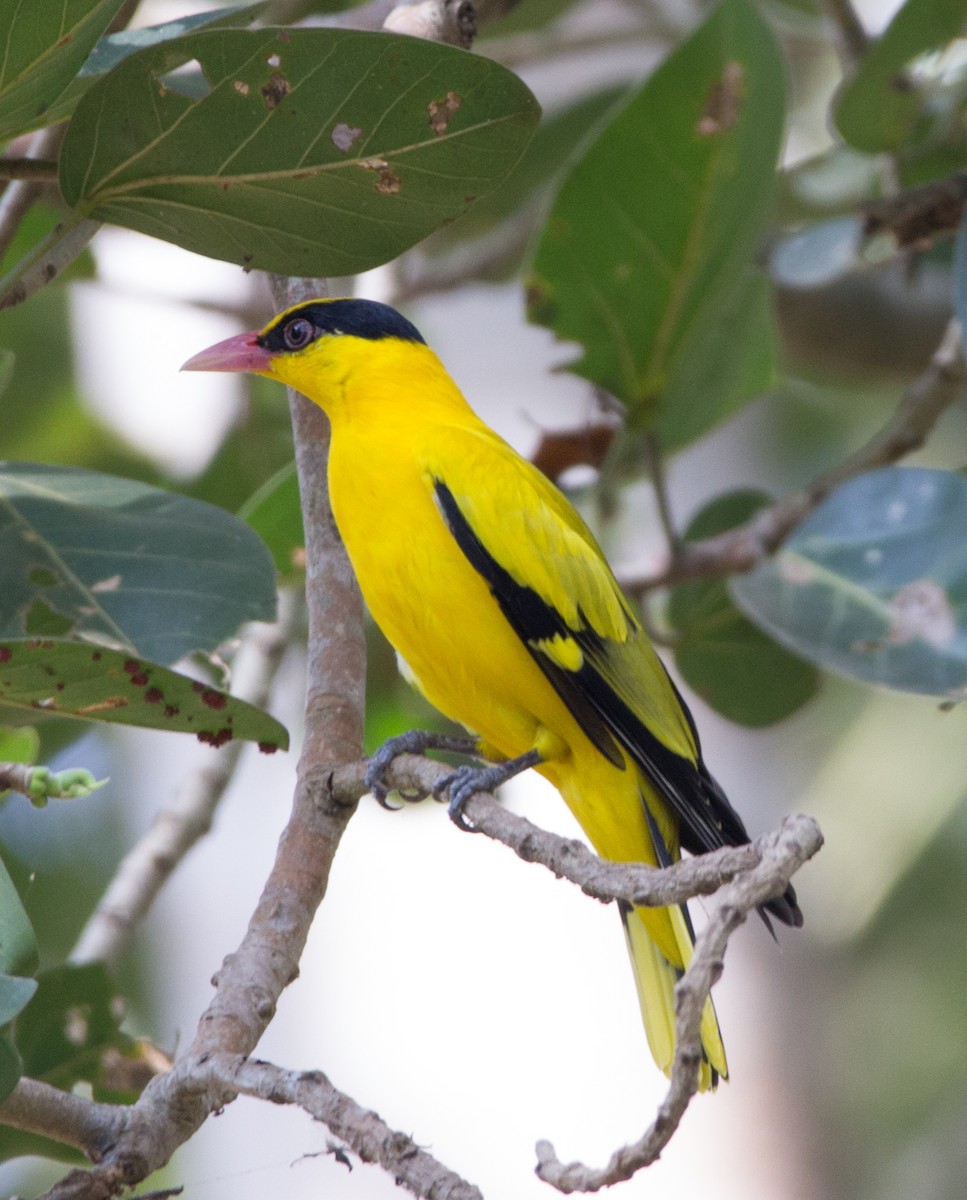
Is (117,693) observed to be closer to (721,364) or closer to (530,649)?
(530,649)

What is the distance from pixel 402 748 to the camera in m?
2.70

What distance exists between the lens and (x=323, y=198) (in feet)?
6.91

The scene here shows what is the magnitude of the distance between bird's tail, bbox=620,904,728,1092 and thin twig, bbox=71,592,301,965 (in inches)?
36.4

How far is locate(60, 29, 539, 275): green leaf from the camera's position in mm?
1960

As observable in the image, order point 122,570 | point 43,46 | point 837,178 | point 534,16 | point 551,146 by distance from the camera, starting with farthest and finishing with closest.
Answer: point 534,16, point 551,146, point 837,178, point 122,570, point 43,46

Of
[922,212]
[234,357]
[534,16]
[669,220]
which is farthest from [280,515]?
[534,16]

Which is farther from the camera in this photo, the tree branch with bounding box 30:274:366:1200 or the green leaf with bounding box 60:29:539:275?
the green leaf with bounding box 60:29:539:275

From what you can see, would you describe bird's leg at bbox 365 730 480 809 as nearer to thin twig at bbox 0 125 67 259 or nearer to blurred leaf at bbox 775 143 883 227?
thin twig at bbox 0 125 67 259

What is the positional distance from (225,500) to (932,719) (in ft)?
13.0

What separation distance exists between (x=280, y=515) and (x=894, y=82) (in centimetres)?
185

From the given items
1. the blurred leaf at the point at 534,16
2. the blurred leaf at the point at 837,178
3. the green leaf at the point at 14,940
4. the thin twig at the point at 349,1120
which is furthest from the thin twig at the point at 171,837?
the blurred leaf at the point at 534,16

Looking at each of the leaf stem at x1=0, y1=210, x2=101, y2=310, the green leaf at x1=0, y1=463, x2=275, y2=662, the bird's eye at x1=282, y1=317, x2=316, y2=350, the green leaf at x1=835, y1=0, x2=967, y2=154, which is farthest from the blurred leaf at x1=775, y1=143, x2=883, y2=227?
the leaf stem at x1=0, y1=210, x2=101, y2=310

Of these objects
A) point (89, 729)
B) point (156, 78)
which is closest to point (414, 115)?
point (156, 78)

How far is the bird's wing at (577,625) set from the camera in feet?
8.95
